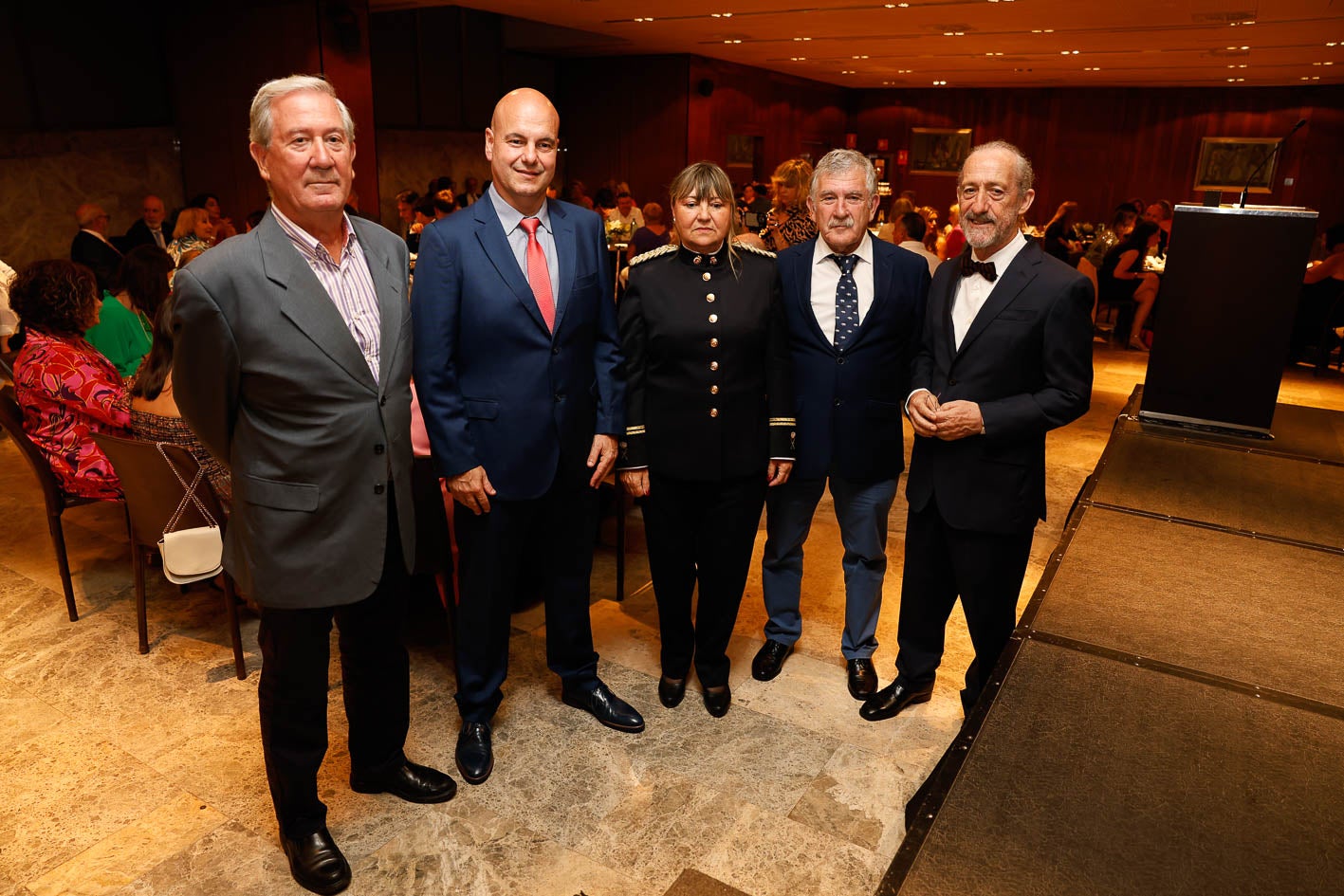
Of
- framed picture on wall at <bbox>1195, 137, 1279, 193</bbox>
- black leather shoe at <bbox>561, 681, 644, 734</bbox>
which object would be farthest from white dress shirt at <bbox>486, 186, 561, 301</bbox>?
framed picture on wall at <bbox>1195, 137, 1279, 193</bbox>

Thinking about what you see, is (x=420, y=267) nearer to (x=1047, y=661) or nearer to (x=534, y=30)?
(x=1047, y=661)

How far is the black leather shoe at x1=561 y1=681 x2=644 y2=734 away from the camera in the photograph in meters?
2.90

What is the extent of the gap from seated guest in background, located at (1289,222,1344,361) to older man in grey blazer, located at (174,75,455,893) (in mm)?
9407

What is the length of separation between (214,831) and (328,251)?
155 cm

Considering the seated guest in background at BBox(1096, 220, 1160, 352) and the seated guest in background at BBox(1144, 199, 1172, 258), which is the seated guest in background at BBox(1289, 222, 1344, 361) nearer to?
the seated guest in background at BBox(1096, 220, 1160, 352)

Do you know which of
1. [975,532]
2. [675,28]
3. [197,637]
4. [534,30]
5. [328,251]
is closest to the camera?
[328,251]

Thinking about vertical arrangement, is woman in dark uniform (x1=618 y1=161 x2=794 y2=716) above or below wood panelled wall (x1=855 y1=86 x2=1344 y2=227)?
below

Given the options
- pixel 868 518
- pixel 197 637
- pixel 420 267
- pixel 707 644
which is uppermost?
pixel 420 267

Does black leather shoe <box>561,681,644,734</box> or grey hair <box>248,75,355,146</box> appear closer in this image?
grey hair <box>248,75,355,146</box>

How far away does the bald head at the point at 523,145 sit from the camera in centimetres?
241

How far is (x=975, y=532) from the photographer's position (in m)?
2.62

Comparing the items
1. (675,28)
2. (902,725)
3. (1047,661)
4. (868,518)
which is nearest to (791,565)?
(868,518)

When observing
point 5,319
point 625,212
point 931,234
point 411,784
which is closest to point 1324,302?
point 931,234

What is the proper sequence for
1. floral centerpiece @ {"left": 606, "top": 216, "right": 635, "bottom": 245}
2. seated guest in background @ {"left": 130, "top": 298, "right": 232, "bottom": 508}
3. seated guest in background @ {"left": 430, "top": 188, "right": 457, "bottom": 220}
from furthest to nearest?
floral centerpiece @ {"left": 606, "top": 216, "right": 635, "bottom": 245} → seated guest in background @ {"left": 430, "top": 188, "right": 457, "bottom": 220} → seated guest in background @ {"left": 130, "top": 298, "right": 232, "bottom": 508}
